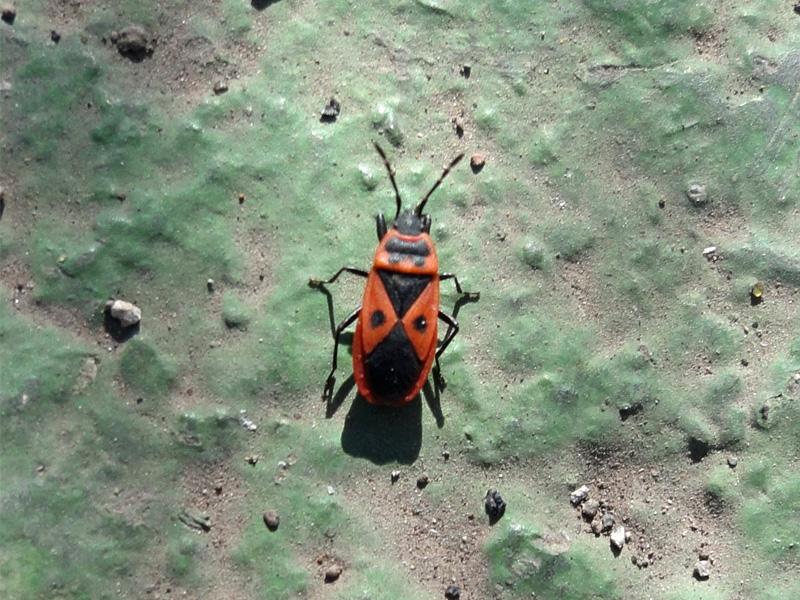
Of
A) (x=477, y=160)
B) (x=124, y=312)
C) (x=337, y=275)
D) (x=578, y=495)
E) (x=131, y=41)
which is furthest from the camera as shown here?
(x=477, y=160)

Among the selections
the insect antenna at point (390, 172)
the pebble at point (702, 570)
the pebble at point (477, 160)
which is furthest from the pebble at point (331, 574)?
the pebble at point (477, 160)

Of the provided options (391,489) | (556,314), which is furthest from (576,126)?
(391,489)

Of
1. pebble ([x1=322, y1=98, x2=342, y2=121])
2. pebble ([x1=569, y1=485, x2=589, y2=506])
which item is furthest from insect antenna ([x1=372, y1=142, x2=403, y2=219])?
pebble ([x1=569, y1=485, x2=589, y2=506])

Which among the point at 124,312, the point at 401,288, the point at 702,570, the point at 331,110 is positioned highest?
the point at 331,110

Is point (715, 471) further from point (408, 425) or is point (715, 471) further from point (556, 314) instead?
point (408, 425)

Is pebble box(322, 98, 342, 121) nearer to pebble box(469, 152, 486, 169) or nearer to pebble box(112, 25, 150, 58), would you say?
pebble box(469, 152, 486, 169)

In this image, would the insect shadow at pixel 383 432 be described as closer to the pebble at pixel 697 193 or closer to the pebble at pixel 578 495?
the pebble at pixel 578 495

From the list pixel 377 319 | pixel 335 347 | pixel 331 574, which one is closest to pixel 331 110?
pixel 377 319

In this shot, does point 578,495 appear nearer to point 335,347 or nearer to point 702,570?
point 702,570
